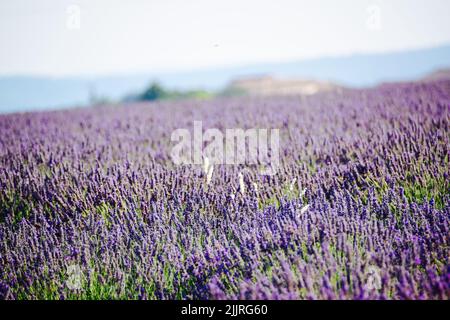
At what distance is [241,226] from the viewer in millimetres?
1938

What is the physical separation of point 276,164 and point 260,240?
1.18 metres

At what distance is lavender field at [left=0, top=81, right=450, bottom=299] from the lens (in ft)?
5.04

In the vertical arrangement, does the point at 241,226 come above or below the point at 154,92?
below

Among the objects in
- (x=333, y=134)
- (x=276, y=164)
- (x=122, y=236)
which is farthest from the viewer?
(x=333, y=134)

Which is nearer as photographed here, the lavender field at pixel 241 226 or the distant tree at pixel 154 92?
the lavender field at pixel 241 226

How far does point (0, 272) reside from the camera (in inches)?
74.5

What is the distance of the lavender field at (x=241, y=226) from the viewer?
5.04 feet

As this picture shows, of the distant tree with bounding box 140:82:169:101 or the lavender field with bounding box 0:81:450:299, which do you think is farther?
the distant tree with bounding box 140:82:169:101

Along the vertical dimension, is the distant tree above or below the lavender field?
above

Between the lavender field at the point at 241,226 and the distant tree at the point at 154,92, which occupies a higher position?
the distant tree at the point at 154,92

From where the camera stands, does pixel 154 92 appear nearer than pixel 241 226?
No

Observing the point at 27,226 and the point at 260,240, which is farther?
the point at 27,226

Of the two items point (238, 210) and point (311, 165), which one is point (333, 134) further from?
point (238, 210)
